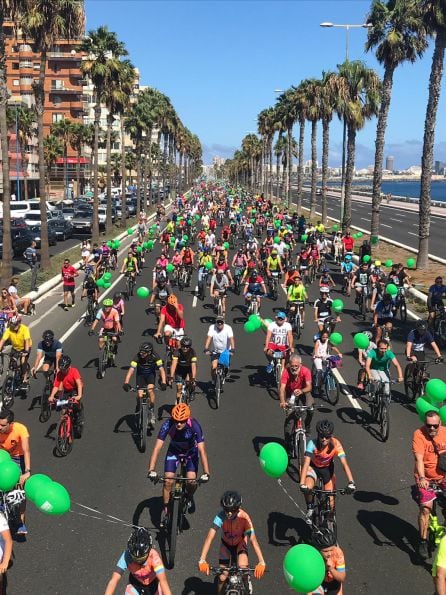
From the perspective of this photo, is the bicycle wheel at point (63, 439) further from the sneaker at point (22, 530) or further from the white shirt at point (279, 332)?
the white shirt at point (279, 332)

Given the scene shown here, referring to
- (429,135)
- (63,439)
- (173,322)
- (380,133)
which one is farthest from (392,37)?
(63,439)

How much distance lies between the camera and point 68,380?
381 inches

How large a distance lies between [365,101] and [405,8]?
451 inches

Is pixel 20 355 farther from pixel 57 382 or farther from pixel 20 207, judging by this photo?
pixel 20 207

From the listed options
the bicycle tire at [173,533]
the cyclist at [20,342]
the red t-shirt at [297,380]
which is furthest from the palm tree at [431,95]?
the bicycle tire at [173,533]

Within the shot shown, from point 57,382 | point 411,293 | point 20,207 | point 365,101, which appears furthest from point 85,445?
point 20,207

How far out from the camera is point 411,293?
2241 cm

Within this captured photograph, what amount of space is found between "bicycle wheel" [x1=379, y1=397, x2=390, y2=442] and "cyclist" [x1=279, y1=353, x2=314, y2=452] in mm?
1443

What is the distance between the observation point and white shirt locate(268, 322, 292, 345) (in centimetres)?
1183

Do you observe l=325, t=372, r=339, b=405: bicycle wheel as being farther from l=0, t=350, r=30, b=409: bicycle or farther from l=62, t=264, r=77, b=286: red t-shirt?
l=62, t=264, r=77, b=286: red t-shirt

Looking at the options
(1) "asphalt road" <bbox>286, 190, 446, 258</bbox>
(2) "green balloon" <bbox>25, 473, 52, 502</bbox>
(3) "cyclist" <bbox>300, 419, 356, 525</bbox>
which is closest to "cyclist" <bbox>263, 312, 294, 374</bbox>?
(3) "cyclist" <bbox>300, 419, 356, 525</bbox>

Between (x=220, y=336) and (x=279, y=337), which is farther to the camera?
(x=279, y=337)

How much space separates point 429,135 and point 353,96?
54.1 ft

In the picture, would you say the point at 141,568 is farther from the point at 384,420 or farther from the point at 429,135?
the point at 429,135
